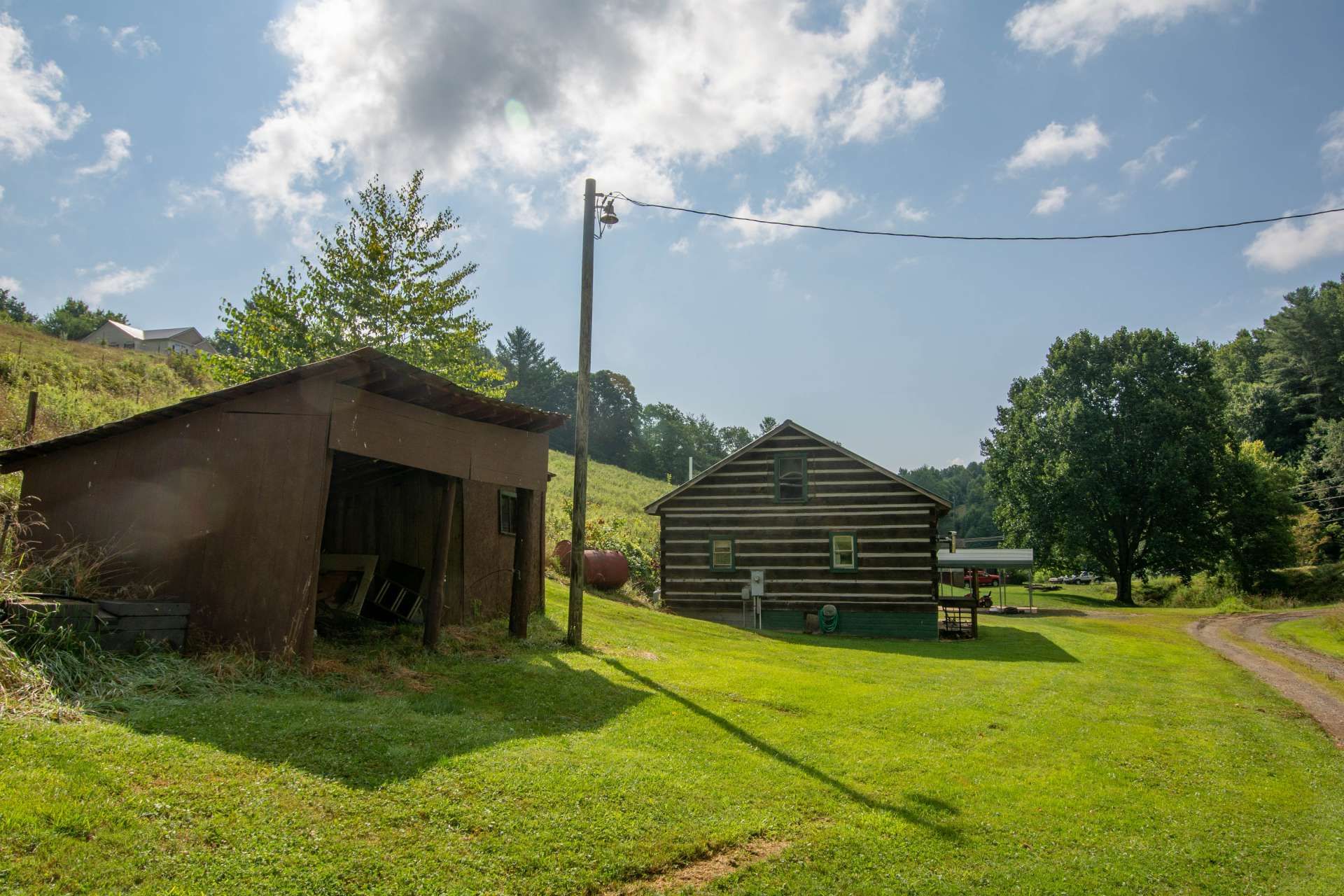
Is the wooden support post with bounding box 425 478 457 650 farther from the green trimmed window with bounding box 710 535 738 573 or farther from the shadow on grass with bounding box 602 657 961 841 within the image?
the green trimmed window with bounding box 710 535 738 573

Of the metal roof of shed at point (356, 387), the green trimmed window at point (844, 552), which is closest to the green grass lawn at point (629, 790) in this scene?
the metal roof of shed at point (356, 387)

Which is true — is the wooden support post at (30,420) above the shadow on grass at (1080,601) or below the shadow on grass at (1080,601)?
above

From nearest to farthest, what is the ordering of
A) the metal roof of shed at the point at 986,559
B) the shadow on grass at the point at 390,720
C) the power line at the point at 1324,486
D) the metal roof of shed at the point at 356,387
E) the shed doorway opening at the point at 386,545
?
the shadow on grass at the point at 390,720
the metal roof of shed at the point at 356,387
the shed doorway opening at the point at 386,545
the metal roof of shed at the point at 986,559
the power line at the point at 1324,486

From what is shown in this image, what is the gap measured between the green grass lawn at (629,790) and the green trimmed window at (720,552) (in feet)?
46.8

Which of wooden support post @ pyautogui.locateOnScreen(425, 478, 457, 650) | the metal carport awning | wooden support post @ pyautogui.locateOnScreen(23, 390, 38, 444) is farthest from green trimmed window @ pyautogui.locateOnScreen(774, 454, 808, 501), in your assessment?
wooden support post @ pyautogui.locateOnScreen(23, 390, 38, 444)

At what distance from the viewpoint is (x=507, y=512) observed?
17578 mm

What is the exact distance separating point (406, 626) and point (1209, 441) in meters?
46.8

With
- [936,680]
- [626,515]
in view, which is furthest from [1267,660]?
[626,515]

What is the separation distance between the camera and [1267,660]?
2173 centimetres

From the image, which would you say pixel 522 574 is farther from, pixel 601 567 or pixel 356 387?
pixel 601 567

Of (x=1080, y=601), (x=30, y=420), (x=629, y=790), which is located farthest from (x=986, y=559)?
(x=30, y=420)

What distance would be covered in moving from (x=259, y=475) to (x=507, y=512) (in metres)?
7.41

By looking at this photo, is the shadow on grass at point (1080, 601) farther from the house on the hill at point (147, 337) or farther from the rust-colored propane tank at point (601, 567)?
the house on the hill at point (147, 337)

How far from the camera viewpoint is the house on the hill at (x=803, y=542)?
25781mm
